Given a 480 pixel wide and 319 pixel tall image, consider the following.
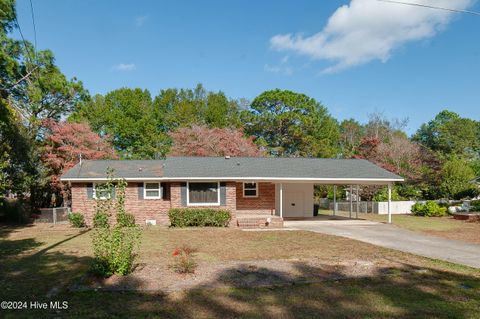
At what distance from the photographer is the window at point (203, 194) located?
20.5 meters

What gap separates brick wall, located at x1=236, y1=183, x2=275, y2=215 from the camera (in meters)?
23.4

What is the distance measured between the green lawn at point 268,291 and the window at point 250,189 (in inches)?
430

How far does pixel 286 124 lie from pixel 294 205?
79.0 ft

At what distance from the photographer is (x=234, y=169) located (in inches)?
848

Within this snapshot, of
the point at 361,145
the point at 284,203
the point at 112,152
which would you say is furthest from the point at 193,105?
the point at 284,203

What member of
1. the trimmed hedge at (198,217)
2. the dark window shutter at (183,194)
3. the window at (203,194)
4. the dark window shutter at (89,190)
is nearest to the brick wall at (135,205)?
the dark window shutter at (89,190)

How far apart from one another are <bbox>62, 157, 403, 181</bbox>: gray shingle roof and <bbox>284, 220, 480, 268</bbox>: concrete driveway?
3.22 m

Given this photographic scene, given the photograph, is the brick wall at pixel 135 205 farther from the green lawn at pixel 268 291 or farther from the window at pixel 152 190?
the green lawn at pixel 268 291

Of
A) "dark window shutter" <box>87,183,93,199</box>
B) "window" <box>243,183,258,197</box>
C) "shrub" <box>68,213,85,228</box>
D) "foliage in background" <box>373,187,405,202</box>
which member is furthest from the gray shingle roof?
"foliage in background" <box>373,187,405,202</box>

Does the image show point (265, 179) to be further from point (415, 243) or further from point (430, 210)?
point (430, 210)

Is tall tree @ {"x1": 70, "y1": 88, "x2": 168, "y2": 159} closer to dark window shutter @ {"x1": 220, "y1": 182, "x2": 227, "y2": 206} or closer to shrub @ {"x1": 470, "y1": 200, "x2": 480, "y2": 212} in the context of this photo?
dark window shutter @ {"x1": 220, "y1": 182, "x2": 227, "y2": 206}

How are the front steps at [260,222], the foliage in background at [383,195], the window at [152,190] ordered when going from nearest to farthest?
1. the front steps at [260,222]
2. the window at [152,190]
3. the foliage in background at [383,195]

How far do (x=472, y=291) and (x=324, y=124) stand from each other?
46.9 metres

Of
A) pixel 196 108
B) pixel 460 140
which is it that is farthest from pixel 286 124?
pixel 460 140
